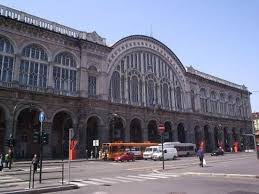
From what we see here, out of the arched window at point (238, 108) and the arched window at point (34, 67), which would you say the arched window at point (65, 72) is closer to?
the arched window at point (34, 67)

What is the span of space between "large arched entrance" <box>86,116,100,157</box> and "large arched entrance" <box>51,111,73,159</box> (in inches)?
136

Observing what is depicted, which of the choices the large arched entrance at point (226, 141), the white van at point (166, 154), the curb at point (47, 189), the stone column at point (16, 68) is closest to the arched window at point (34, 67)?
the stone column at point (16, 68)

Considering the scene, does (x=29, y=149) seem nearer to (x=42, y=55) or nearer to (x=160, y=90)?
(x=42, y=55)

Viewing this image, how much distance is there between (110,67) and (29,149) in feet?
61.0

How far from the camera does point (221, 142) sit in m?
67.1

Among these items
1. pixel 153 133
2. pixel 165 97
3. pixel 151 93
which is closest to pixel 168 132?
pixel 153 133

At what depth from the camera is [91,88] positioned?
44.3 m

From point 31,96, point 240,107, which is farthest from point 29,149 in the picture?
point 240,107

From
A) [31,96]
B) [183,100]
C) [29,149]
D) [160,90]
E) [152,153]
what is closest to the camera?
[31,96]

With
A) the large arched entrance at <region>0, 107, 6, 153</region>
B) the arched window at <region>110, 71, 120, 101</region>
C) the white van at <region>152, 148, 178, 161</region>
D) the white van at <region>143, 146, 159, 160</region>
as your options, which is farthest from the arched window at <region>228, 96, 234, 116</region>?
the large arched entrance at <region>0, 107, 6, 153</region>

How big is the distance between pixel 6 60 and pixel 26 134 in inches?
419

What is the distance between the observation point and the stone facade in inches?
1436

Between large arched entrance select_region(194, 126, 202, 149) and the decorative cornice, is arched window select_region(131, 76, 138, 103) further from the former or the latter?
large arched entrance select_region(194, 126, 202, 149)

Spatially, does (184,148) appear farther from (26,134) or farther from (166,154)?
(26,134)
